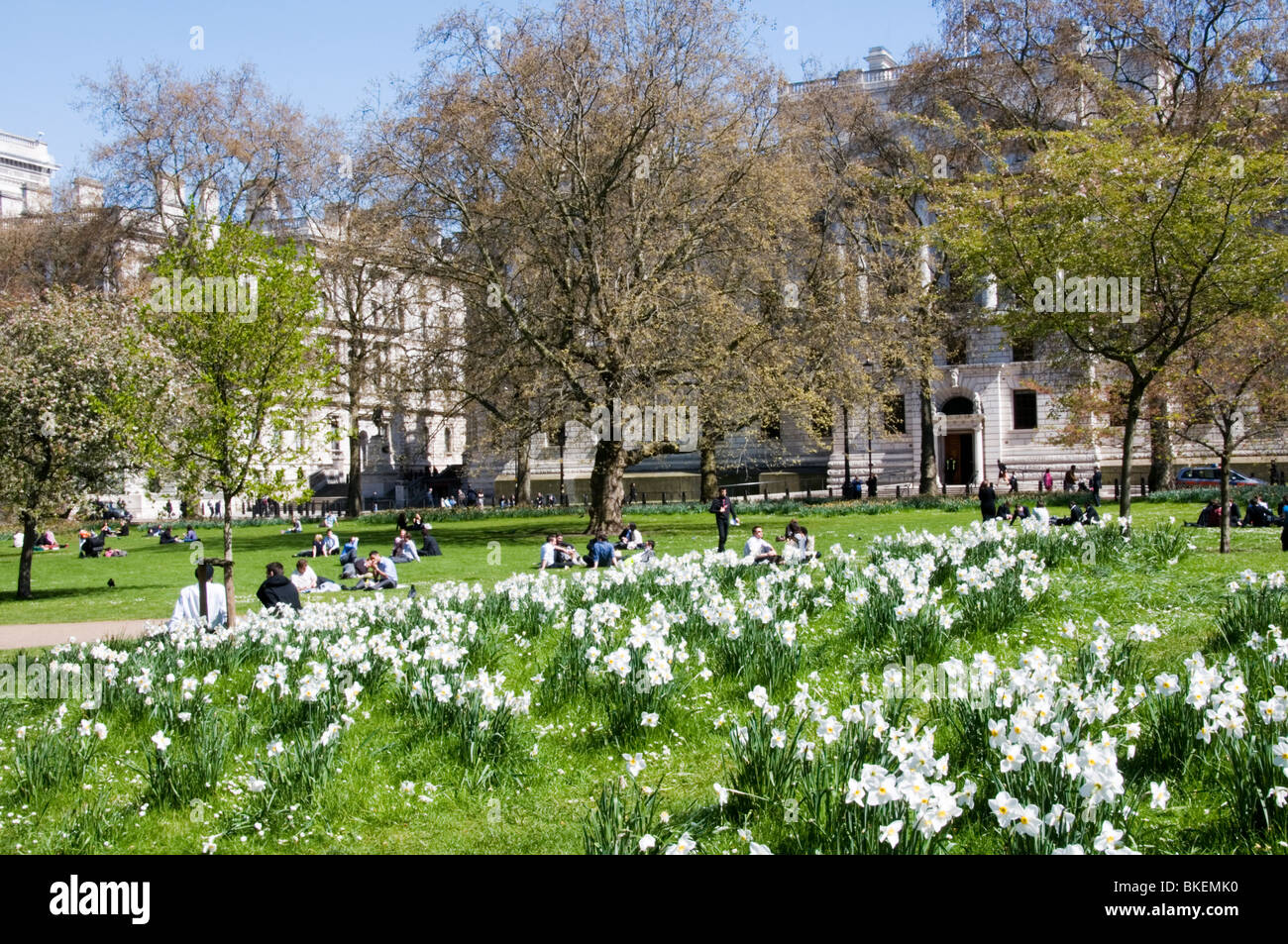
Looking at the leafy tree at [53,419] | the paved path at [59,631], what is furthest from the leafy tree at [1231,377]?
the leafy tree at [53,419]

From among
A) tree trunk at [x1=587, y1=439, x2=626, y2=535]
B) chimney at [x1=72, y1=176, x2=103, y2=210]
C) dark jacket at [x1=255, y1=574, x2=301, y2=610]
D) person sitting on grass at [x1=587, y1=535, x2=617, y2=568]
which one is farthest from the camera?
chimney at [x1=72, y1=176, x2=103, y2=210]

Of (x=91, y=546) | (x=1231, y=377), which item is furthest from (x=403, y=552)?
(x=1231, y=377)

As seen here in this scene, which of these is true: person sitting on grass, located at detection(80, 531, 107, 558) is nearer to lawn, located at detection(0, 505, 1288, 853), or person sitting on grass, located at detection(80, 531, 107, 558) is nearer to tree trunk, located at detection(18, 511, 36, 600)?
tree trunk, located at detection(18, 511, 36, 600)

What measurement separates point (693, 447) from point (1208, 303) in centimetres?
1640

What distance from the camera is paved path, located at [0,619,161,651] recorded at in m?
14.5

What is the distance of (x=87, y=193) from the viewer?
4791 cm

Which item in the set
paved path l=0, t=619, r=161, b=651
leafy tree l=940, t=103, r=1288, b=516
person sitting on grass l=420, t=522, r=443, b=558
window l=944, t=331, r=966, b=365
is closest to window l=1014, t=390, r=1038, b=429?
window l=944, t=331, r=966, b=365

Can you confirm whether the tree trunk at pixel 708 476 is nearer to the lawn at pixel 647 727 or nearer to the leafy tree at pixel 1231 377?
the leafy tree at pixel 1231 377

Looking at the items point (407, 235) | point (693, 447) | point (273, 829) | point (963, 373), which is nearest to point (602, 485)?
point (693, 447)

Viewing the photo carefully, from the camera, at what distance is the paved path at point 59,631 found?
14.5 m

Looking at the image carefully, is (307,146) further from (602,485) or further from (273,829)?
(273,829)

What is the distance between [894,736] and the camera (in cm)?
555

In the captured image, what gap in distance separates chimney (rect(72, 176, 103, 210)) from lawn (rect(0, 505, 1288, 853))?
38.2 m
